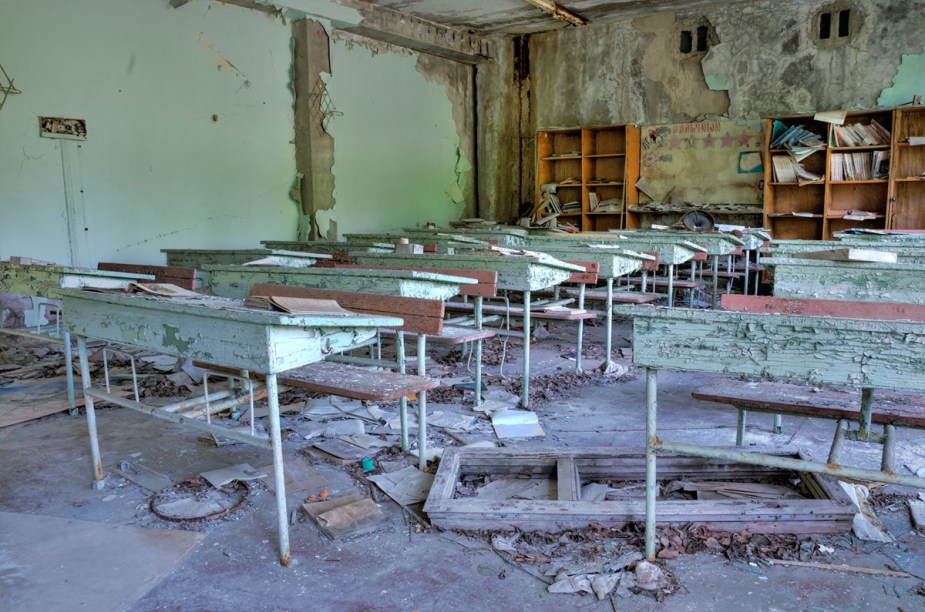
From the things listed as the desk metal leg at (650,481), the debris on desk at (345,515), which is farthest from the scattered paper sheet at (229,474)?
the desk metal leg at (650,481)

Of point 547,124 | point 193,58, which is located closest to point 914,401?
point 193,58

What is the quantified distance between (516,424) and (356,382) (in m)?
1.11

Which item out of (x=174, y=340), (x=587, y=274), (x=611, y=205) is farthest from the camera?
(x=611, y=205)

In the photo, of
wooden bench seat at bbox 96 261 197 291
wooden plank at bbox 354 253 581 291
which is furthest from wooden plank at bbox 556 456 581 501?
wooden bench seat at bbox 96 261 197 291

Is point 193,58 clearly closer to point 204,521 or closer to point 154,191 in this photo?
point 154,191

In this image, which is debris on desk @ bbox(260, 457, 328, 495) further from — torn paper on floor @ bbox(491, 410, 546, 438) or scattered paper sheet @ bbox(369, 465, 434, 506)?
torn paper on floor @ bbox(491, 410, 546, 438)

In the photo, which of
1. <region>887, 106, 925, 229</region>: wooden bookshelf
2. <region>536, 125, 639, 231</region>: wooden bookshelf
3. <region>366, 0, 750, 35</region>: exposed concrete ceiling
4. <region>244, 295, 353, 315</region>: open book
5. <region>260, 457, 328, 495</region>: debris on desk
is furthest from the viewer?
<region>536, 125, 639, 231</region>: wooden bookshelf

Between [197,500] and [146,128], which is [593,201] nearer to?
[146,128]

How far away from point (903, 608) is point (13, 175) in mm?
6482

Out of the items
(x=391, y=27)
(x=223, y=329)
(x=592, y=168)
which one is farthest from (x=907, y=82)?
(x=223, y=329)

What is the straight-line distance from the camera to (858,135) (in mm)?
8039

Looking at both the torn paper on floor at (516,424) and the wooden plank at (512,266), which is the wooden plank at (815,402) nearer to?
the torn paper on floor at (516,424)

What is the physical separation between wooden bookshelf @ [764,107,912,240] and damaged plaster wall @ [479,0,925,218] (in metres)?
0.31

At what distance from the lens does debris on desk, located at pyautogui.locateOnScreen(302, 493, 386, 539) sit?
2.21 meters
